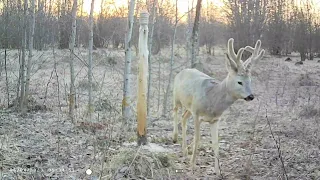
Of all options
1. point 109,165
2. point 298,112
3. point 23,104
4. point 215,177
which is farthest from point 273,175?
point 23,104

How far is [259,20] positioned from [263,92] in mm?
15881

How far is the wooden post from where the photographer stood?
6844mm

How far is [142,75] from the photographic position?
6906 mm

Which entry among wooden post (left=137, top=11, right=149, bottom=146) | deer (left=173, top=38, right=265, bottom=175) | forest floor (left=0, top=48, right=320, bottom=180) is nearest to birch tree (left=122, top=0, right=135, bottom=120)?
forest floor (left=0, top=48, right=320, bottom=180)

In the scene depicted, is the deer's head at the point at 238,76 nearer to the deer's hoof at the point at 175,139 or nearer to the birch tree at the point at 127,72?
the deer's hoof at the point at 175,139

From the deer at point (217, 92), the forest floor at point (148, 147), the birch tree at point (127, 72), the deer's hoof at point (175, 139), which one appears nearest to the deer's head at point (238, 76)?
the deer at point (217, 92)

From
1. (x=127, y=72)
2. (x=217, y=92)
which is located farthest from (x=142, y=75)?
(x=127, y=72)

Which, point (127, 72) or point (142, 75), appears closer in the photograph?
point (142, 75)

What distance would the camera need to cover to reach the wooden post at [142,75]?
22.5 ft

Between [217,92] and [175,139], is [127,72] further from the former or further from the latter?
[217,92]

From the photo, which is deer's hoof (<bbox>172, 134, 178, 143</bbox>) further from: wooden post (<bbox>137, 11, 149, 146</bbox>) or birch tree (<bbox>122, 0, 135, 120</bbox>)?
birch tree (<bbox>122, 0, 135, 120</bbox>)

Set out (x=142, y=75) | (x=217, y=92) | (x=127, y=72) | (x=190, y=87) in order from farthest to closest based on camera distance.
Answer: (x=127, y=72), (x=190, y=87), (x=142, y=75), (x=217, y=92)

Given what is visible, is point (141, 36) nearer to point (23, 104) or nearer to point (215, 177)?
point (215, 177)

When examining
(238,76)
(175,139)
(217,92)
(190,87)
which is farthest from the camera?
(175,139)
